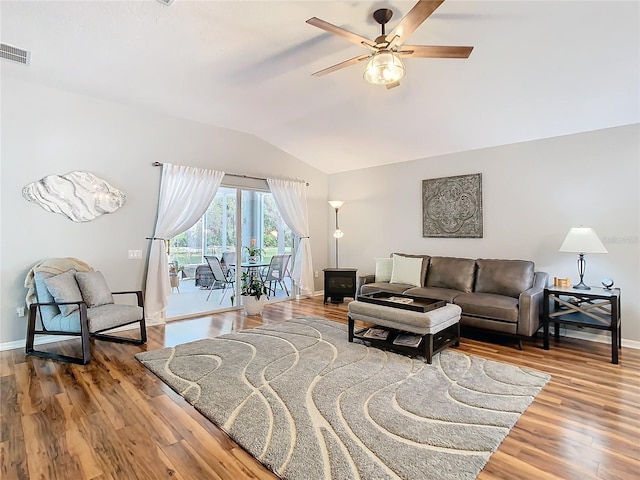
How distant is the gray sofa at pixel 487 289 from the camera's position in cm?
378

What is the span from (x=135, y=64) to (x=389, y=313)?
3.84 metres

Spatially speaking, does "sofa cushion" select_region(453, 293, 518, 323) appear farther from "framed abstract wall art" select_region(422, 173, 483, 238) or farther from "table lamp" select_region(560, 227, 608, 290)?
"framed abstract wall art" select_region(422, 173, 483, 238)

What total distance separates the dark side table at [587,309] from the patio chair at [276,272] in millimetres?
4213

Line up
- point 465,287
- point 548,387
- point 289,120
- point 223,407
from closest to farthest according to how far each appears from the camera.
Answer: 1. point 223,407
2. point 548,387
3. point 465,287
4. point 289,120

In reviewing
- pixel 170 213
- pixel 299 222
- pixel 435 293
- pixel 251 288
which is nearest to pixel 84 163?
pixel 170 213

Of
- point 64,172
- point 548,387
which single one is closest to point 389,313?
point 548,387

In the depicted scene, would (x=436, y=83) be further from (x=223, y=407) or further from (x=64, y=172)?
(x=64, y=172)

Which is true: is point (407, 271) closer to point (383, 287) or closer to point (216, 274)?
point (383, 287)

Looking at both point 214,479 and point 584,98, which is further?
point 584,98

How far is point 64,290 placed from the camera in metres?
3.54

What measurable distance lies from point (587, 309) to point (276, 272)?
15.2 feet

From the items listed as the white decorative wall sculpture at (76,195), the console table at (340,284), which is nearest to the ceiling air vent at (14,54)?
the white decorative wall sculpture at (76,195)

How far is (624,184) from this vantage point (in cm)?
384

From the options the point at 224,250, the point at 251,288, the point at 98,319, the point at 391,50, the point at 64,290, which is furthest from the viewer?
the point at 224,250
